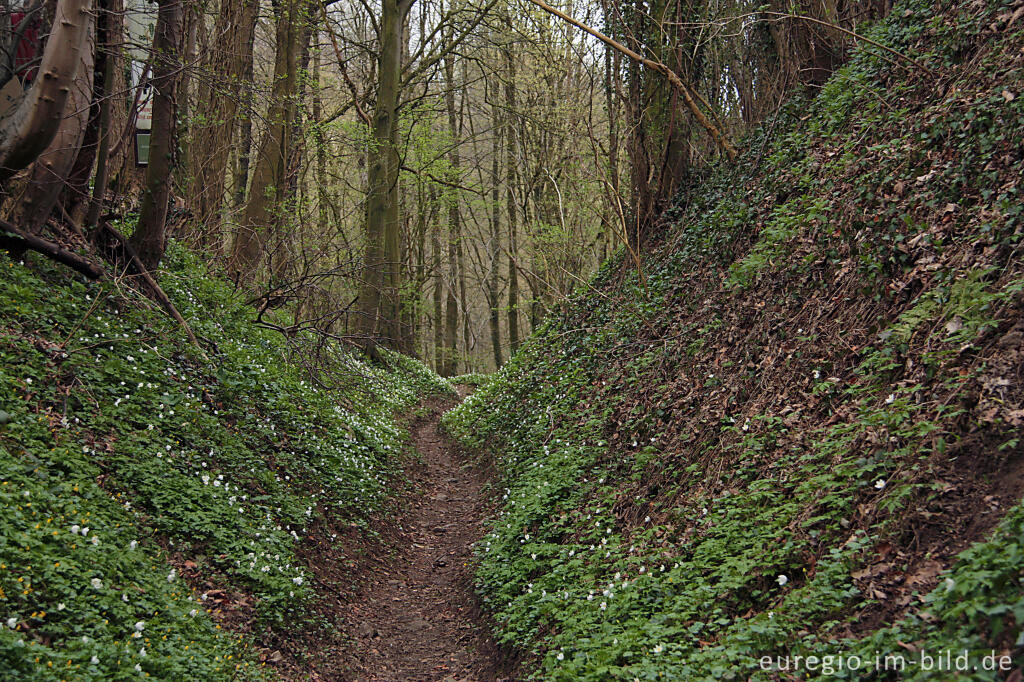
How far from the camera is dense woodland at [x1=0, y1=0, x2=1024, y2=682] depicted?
4.00 m

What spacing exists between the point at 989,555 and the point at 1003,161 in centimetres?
378

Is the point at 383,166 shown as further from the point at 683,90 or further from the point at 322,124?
the point at 683,90

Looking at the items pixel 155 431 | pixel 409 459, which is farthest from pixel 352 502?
pixel 409 459

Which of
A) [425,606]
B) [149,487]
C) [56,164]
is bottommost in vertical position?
[425,606]

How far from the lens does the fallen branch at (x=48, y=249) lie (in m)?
7.40

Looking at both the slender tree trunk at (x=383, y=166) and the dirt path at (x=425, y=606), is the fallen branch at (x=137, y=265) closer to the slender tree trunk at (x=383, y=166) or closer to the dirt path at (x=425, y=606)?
the dirt path at (x=425, y=606)

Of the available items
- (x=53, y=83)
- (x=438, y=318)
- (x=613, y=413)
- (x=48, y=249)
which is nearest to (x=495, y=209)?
(x=438, y=318)

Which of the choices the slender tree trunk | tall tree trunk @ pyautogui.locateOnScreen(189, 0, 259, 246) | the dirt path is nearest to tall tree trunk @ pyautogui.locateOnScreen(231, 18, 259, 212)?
tall tree trunk @ pyautogui.locateOnScreen(189, 0, 259, 246)

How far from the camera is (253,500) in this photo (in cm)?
688

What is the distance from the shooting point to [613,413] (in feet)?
28.1

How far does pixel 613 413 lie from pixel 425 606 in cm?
324

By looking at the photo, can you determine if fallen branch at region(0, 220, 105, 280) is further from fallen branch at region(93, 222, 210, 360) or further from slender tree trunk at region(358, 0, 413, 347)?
slender tree trunk at region(358, 0, 413, 347)

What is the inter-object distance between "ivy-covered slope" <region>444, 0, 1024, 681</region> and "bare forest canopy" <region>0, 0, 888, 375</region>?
5.12ft

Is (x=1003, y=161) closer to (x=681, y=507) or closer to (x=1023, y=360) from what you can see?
(x=1023, y=360)
